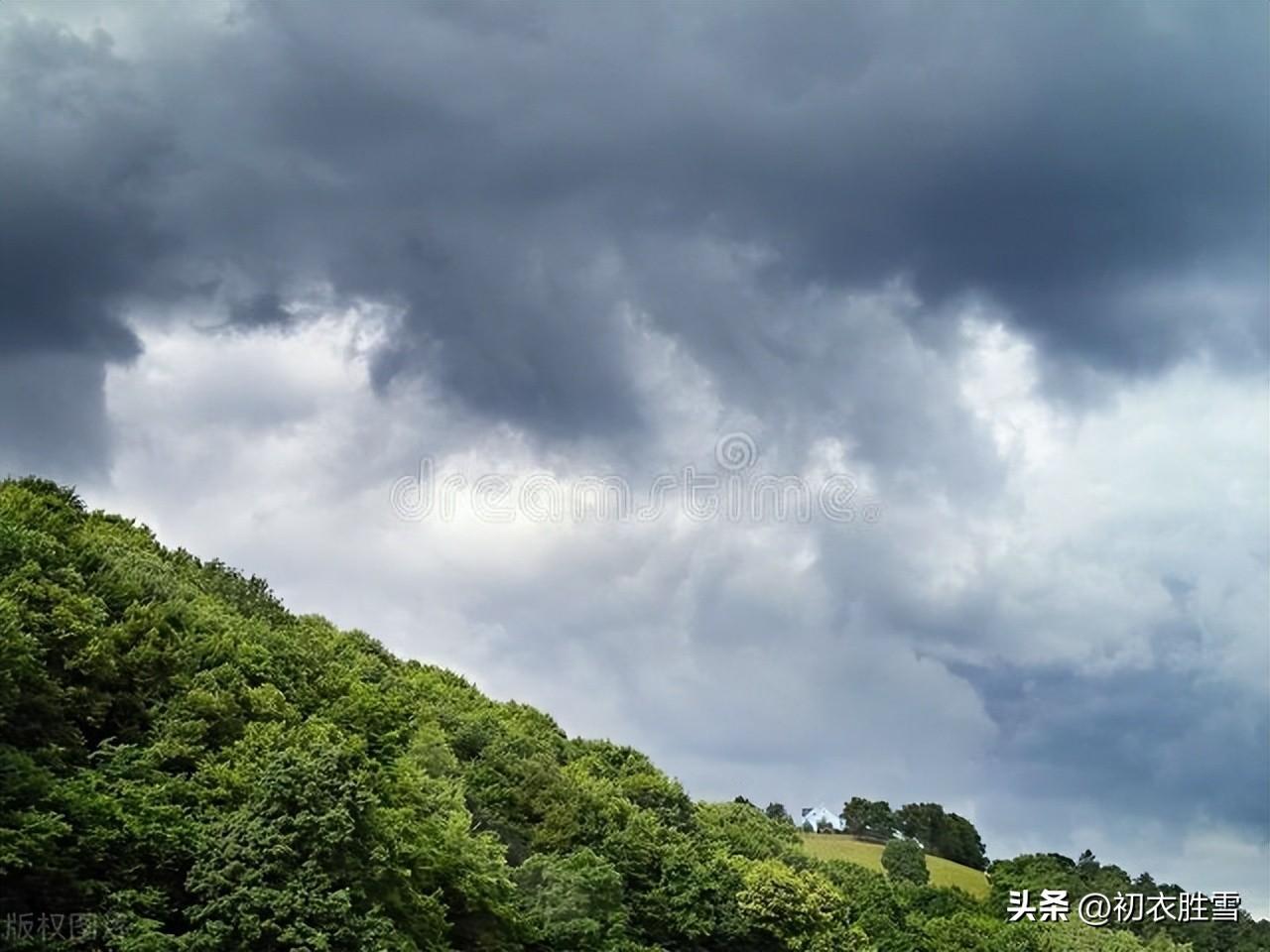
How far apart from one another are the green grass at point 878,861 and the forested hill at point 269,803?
201ft

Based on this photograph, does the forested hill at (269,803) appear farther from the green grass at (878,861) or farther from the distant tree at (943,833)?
the distant tree at (943,833)

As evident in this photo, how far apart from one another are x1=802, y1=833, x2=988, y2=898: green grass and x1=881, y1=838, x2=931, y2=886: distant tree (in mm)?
1309

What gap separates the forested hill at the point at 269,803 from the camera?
39.2 meters

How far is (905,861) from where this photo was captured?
5694 inches

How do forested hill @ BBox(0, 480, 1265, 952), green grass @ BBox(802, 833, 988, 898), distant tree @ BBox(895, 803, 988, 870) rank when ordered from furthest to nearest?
distant tree @ BBox(895, 803, 988, 870), green grass @ BBox(802, 833, 988, 898), forested hill @ BBox(0, 480, 1265, 952)

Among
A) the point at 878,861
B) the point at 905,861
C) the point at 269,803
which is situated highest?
the point at 878,861

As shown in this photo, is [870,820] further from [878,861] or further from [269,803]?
[269,803]

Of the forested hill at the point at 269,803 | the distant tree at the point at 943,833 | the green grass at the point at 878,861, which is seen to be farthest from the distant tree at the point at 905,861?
the forested hill at the point at 269,803

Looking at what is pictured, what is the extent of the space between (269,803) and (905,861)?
116m

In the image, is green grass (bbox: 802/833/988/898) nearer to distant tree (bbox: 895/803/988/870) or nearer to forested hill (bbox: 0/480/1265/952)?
distant tree (bbox: 895/803/988/870)

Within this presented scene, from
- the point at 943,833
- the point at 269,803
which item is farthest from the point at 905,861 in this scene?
the point at 269,803

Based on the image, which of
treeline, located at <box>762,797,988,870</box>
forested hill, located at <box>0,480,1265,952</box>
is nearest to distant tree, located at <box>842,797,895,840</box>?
treeline, located at <box>762,797,988,870</box>

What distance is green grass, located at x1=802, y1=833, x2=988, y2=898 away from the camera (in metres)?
→ 147

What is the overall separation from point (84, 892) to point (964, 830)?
151103 mm
